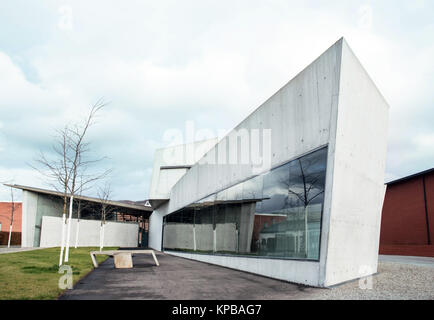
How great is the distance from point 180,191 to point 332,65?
18.7m

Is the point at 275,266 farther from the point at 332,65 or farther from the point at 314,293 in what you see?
the point at 332,65

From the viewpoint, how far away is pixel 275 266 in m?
9.42

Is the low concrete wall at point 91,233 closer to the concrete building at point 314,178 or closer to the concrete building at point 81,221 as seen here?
the concrete building at point 81,221

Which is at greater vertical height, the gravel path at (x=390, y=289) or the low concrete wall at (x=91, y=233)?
the gravel path at (x=390, y=289)

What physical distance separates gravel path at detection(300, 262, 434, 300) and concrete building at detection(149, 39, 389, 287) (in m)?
0.52

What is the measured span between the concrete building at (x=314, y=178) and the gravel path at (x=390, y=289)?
1.72 ft

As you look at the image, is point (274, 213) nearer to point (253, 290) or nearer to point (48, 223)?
point (253, 290)

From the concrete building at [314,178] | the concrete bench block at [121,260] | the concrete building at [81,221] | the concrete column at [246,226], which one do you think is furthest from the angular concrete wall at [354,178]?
the concrete building at [81,221]

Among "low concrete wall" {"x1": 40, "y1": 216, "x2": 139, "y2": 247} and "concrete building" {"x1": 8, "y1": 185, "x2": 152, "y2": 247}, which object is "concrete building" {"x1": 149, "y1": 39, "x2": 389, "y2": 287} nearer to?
"concrete building" {"x1": 8, "y1": 185, "x2": 152, "y2": 247}

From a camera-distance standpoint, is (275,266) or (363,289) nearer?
(363,289)

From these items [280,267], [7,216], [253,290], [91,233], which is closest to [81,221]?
[91,233]

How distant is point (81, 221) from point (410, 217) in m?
35.8

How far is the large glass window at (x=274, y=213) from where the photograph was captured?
7968 millimetres
